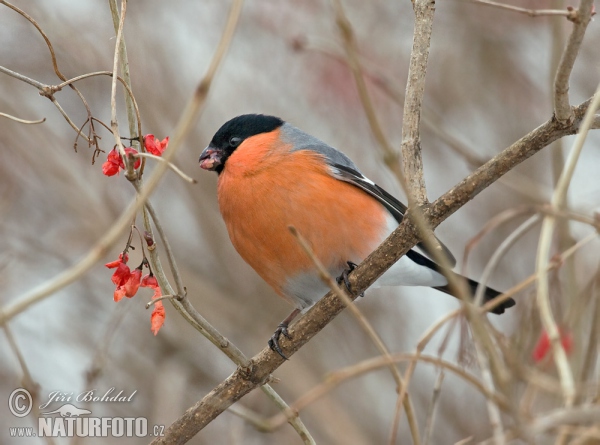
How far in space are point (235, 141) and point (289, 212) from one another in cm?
71

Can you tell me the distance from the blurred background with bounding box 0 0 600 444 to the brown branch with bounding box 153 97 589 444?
216 centimetres

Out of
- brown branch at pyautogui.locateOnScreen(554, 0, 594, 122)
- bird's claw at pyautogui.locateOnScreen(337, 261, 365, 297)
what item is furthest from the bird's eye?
brown branch at pyautogui.locateOnScreen(554, 0, 594, 122)

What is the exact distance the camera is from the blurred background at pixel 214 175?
17.8ft

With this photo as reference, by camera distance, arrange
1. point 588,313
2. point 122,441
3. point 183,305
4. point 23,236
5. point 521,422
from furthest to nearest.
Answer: point 23,236 → point 122,441 → point 588,313 → point 183,305 → point 521,422

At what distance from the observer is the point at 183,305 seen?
252cm

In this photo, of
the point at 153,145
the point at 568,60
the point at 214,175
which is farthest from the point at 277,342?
the point at 214,175

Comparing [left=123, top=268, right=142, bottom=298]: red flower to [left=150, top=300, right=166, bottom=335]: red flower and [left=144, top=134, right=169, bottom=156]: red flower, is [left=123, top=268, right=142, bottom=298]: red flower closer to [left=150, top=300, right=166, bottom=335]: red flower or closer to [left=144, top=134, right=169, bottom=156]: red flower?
[left=150, top=300, right=166, bottom=335]: red flower

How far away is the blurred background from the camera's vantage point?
17.8ft

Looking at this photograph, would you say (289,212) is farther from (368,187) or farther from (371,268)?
(371,268)

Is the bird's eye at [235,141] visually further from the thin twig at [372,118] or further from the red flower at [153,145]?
the thin twig at [372,118]

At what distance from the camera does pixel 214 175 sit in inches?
236

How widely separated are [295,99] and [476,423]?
9.55ft

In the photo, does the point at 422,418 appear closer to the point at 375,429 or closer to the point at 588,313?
the point at 375,429

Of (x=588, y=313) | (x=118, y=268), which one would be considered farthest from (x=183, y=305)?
(x=588, y=313)
